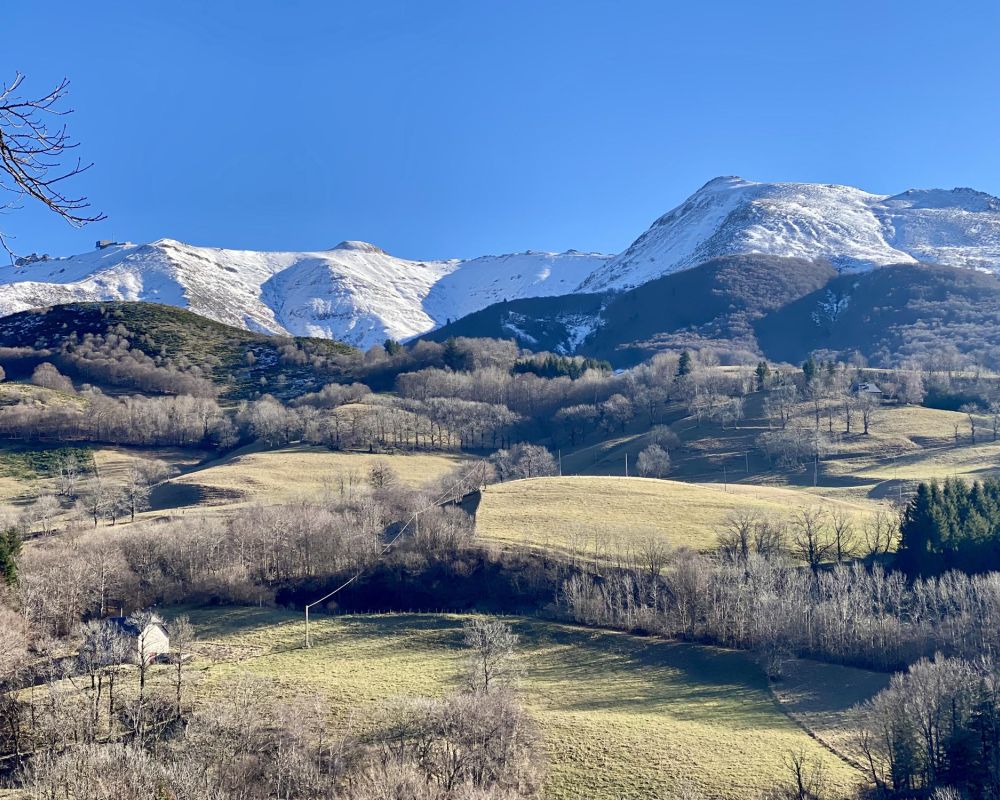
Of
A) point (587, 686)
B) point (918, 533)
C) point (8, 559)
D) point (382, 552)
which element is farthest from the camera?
point (382, 552)

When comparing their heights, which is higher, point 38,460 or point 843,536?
point 38,460

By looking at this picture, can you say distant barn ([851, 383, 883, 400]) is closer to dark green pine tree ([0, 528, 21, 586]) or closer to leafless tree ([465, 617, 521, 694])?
leafless tree ([465, 617, 521, 694])

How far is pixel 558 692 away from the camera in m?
54.3

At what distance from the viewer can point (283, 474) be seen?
128 m

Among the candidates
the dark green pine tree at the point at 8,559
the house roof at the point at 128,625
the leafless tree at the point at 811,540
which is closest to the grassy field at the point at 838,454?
the leafless tree at the point at 811,540

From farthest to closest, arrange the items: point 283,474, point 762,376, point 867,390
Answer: point 762,376
point 867,390
point 283,474

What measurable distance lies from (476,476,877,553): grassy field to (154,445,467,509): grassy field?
30485mm

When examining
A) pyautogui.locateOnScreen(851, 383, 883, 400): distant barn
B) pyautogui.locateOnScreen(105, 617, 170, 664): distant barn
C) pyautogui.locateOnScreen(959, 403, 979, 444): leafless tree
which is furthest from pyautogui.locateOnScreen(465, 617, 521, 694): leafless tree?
pyautogui.locateOnScreen(851, 383, 883, 400): distant barn

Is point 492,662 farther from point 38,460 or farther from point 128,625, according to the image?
point 38,460

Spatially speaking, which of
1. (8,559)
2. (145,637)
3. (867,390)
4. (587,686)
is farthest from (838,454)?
(8,559)

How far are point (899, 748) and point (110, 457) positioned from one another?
144692 mm

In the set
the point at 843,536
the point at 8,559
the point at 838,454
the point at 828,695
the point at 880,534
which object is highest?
the point at 838,454

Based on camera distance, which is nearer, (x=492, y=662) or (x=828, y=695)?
(x=828, y=695)

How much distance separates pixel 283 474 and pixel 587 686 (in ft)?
275
